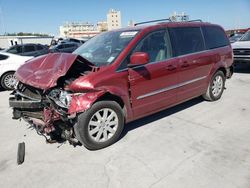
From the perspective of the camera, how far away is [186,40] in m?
4.65

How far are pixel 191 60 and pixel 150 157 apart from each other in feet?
7.62

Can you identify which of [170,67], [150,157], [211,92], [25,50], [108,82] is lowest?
[150,157]

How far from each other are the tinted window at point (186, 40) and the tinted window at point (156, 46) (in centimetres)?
20

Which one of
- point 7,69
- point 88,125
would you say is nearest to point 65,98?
point 88,125

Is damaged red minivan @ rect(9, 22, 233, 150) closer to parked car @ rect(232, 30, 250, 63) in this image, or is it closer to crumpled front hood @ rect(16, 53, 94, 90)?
crumpled front hood @ rect(16, 53, 94, 90)

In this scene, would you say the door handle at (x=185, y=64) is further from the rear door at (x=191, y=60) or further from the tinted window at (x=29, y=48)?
the tinted window at (x=29, y=48)

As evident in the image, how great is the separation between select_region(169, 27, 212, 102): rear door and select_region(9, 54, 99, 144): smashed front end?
1.90m

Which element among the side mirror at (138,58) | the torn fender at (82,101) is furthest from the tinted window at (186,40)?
the torn fender at (82,101)

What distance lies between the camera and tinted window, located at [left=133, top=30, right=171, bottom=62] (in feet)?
12.8

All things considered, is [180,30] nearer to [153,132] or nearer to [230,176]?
[153,132]

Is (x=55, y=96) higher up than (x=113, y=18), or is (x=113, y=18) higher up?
(x=113, y=18)

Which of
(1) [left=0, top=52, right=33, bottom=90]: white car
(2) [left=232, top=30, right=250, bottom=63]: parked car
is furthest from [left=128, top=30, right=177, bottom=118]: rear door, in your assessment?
(1) [left=0, top=52, right=33, bottom=90]: white car

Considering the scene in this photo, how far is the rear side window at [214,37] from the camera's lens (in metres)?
5.25

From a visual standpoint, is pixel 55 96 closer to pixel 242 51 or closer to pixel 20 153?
pixel 20 153
